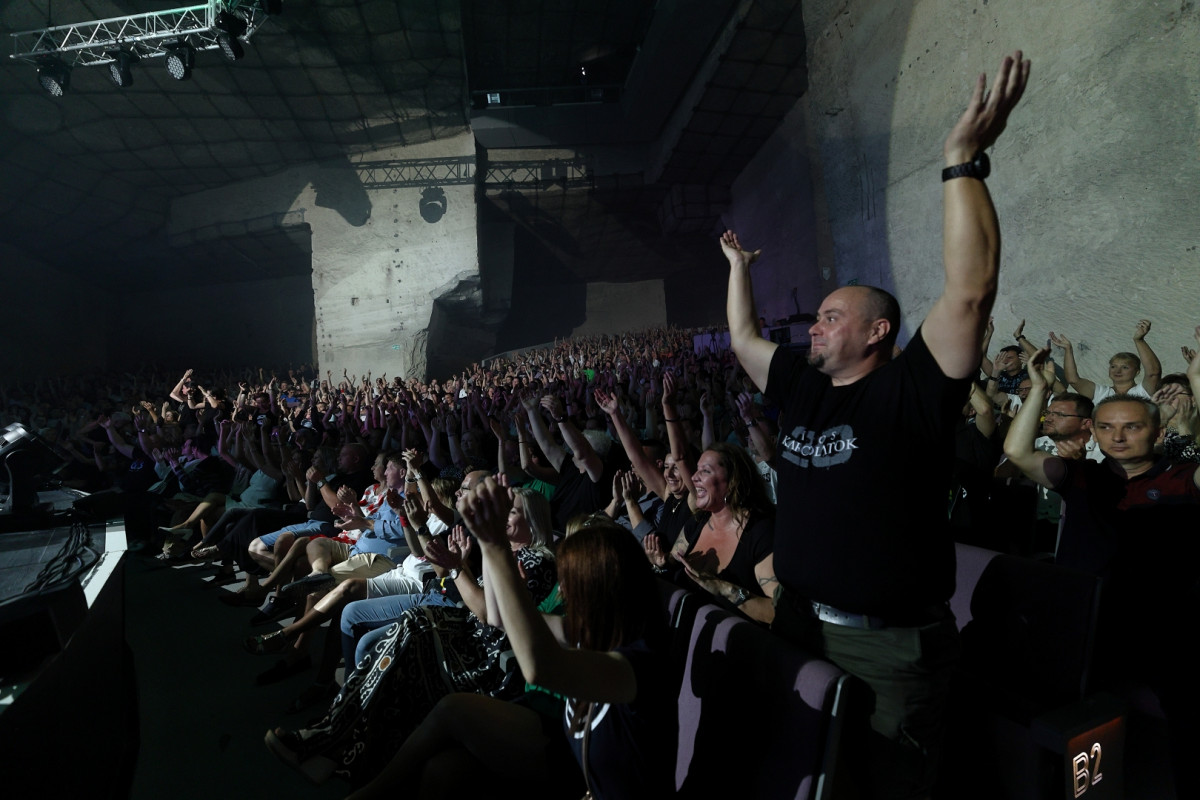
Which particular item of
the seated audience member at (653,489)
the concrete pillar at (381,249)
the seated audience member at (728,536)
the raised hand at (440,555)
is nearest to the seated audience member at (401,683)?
the raised hand at (440,555)

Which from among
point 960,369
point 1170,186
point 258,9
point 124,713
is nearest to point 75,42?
point 258,9

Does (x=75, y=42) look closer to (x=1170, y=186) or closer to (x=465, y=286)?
(x=465, y=286)

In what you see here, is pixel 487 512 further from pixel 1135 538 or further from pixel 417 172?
pixel 417 172

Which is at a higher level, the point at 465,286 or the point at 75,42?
the point at 75,42

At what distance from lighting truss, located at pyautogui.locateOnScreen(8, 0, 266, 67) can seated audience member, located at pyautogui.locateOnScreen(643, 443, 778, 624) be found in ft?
30.5

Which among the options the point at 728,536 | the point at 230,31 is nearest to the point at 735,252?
the point at 728,536

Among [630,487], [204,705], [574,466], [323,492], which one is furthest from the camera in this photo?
[323,492]

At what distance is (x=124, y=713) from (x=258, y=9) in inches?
369

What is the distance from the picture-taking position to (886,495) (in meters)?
1.38

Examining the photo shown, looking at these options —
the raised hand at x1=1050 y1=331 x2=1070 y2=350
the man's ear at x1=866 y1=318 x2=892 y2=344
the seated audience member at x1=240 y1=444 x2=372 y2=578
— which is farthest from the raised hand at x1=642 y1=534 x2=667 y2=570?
the raised hand at x1=1050 y1=331 x2=1070 y2=350

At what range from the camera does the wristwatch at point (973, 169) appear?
4.28 ft

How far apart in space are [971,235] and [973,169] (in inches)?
5.6

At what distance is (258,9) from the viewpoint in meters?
8.59

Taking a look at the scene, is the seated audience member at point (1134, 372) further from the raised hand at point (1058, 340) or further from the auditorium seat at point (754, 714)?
the auditorium seat at point (754, 714)
